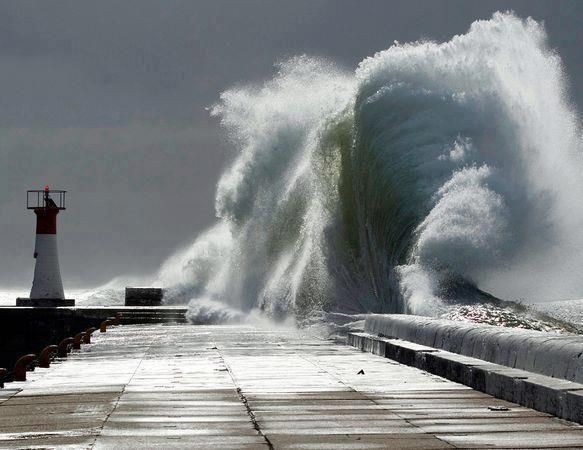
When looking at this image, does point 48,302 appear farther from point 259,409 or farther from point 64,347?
point 259,409

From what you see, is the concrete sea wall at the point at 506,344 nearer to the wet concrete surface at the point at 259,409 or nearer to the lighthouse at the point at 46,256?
the wet concrete surface at the point at 259,409

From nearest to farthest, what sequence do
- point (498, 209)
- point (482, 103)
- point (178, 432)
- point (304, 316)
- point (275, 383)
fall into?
point (178, 432), point (275, 383), point (498, 209), point (304, 316), point (482, 103)

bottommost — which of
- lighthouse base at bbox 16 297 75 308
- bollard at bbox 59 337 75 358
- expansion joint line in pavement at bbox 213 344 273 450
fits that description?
expansion joint line in pavement at bbox 213 344 273 450

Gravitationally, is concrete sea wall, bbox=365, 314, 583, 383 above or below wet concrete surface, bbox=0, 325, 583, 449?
above

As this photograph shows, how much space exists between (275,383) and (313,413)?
8.66 ft

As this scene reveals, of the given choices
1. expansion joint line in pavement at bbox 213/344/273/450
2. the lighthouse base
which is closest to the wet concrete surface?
expansion joint line in pavement at bbox 213/344/273/450

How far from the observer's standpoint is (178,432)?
25.2 ft

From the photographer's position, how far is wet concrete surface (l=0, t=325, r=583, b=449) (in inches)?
286

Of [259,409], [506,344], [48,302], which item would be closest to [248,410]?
[259,409]

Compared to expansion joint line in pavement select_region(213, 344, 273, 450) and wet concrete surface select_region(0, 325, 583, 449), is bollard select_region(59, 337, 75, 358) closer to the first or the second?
wet concrete surface select_region(0, 325, 583, 449)

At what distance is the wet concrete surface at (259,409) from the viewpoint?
7.25 m

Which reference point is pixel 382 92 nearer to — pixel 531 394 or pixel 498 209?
pixel 498 209

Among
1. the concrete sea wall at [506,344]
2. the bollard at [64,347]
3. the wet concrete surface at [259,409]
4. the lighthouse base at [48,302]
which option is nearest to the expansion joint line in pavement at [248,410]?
the wet concrete surface at [259,409]

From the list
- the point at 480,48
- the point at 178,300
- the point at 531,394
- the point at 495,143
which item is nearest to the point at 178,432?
the point at 531,394
